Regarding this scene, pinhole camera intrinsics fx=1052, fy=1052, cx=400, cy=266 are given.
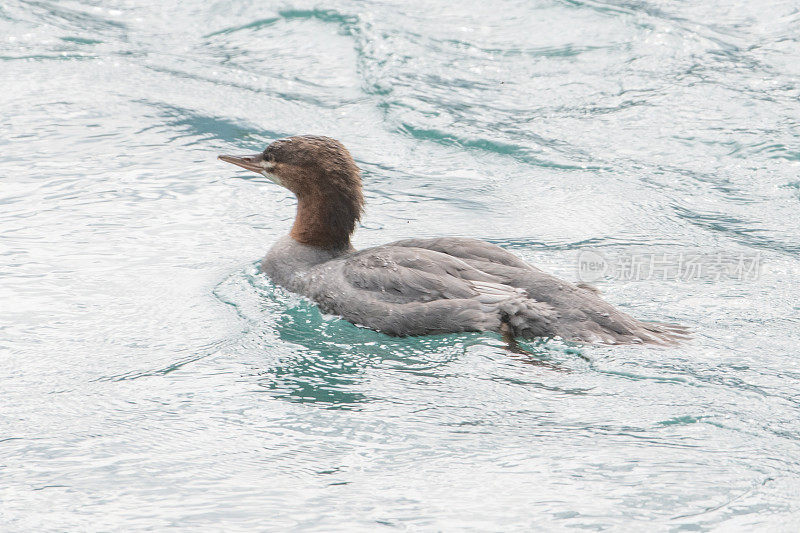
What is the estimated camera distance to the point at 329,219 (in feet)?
20.6

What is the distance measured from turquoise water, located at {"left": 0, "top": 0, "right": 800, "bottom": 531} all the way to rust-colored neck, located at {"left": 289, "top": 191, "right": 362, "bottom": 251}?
1.45 feet

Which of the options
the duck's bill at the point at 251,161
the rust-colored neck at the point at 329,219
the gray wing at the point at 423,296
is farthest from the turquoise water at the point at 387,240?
the duck's bill at the point at 251,161

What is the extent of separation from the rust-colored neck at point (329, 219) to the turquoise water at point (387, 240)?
0.44 metres

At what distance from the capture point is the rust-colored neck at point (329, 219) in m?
6.26

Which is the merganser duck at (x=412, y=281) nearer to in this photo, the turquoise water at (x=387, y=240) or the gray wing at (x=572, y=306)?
the gray wing at (x=572, y=306)

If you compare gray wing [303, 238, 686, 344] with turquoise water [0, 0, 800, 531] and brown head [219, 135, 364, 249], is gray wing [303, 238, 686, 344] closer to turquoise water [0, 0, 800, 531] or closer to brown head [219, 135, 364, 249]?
turquoise water [0, 0, 800, 531]

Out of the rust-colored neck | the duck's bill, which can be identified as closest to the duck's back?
the rust-colored neck

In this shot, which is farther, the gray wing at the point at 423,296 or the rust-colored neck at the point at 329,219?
the rust-colored neck at the point at 329,219

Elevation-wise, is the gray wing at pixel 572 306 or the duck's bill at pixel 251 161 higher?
the duck's bill at pixel 251 161

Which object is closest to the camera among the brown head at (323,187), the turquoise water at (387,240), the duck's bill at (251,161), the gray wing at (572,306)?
the turquoise water at (387,240)

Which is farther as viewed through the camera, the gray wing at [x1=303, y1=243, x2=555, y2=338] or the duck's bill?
the duck's bill

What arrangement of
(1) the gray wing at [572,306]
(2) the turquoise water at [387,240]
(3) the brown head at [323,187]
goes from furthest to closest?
(3) the brown head at [323,187], (1) the gray wing at [572,306], (2) the turquoise water at [387,240]

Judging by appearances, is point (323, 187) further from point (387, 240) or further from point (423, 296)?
→ point (423, 296)

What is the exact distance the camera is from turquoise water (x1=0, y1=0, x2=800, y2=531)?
4258 mm
